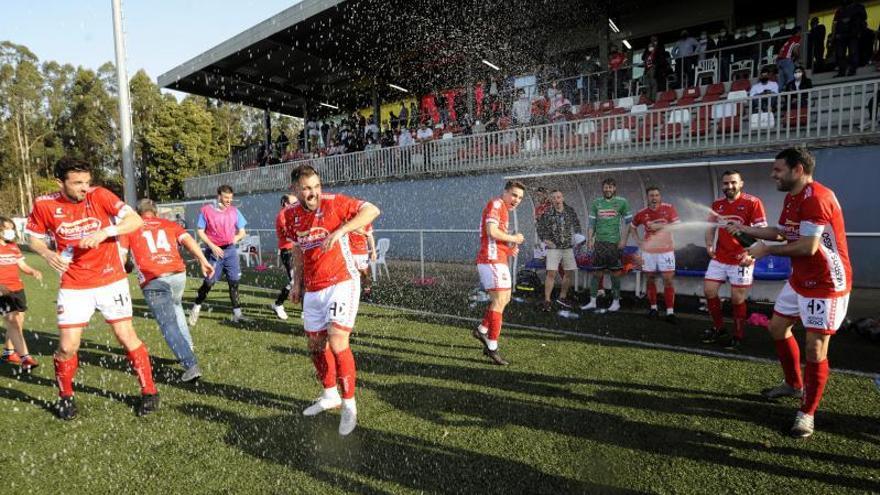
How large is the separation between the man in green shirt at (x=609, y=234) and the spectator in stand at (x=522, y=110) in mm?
8732

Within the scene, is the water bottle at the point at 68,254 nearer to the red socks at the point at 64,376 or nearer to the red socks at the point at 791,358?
the red socks at the point at 64,376

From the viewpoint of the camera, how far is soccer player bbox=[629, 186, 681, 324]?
774cm

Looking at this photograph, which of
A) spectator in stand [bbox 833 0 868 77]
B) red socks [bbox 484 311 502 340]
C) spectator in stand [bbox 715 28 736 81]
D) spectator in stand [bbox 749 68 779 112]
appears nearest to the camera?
red socks [bbox 484 311 502 340]

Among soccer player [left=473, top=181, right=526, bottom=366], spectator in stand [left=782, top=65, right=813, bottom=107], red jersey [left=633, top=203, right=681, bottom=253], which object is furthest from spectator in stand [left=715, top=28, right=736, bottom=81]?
soccer player [left=473, top=181, right=526, bottom=366]

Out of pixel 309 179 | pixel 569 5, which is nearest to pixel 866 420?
pixel 309 179

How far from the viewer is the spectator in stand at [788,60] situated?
12234mm

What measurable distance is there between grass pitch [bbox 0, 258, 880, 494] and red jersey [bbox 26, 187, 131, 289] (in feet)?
4.19

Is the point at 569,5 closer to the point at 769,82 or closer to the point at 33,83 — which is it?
the point at 769,82

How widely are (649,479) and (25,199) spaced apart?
6101 cm

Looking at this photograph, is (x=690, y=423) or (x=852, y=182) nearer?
(x=690, y=423)

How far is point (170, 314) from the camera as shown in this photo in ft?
16.9

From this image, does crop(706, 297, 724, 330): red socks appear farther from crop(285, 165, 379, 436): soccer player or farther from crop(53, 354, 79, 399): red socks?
crop(53, 354, 79, 399): red socks

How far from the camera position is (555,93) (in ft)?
53.4

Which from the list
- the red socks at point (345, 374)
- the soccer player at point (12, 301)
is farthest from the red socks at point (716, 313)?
the soccer player at point (12, 301)
